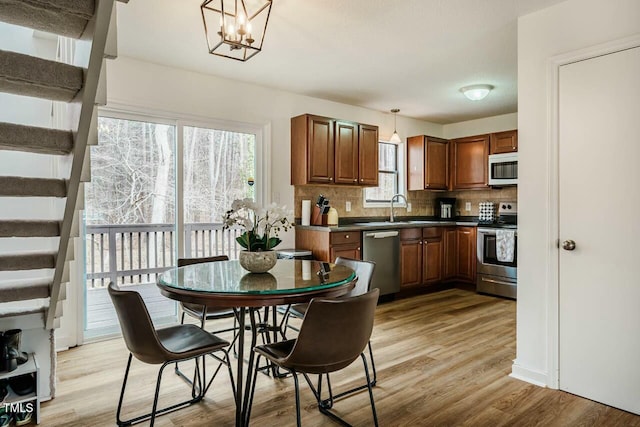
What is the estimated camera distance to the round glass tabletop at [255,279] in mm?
1844

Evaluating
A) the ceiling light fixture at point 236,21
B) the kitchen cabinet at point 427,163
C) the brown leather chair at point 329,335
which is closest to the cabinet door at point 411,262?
the kitchen cabinet at point 427,163

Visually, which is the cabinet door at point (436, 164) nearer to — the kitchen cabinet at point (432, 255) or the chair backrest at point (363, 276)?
the kitchen cabinet at point (432, 255)

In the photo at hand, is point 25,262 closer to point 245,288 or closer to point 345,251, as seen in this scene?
point 245,288

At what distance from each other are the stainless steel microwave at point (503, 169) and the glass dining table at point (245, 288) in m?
3.79

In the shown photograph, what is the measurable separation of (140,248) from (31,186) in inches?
94.9

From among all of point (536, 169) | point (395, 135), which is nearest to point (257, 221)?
point (536, 169)

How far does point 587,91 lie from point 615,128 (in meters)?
0.28

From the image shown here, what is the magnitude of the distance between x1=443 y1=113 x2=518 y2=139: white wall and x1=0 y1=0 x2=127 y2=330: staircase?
18.2 feet

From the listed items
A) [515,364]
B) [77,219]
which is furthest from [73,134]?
[515,364]

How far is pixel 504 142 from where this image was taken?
546 centimetres

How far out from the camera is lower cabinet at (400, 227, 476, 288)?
5156 mm

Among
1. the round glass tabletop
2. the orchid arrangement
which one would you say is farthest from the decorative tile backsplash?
the orchid arrangement

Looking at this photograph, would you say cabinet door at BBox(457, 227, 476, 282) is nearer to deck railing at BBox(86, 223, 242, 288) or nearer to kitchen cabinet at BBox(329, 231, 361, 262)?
kitchen cabinet at BBox(329, 231, 361, 262)

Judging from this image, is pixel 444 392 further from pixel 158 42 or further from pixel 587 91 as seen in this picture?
pixel 158 42
